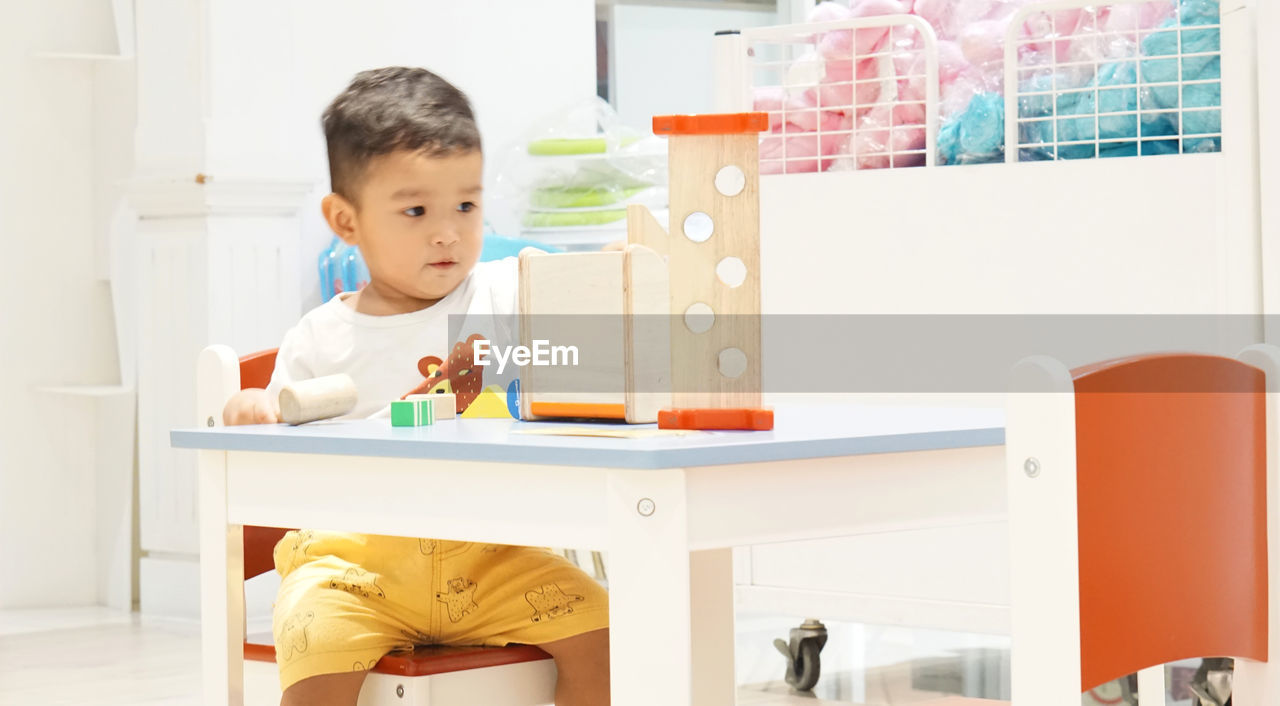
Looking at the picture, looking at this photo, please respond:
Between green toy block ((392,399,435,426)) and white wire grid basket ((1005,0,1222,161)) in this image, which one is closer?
green toy block ((392,399,435,426))

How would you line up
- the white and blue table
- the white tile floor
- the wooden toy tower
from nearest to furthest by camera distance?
the white and blue table → the wooden toy tower → the white tile floor

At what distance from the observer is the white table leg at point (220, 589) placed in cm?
138

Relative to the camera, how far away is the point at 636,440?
1163 mm

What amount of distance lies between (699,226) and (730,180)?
0.14ft

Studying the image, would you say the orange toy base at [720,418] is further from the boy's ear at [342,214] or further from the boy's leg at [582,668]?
the boy's ear at [342,214]

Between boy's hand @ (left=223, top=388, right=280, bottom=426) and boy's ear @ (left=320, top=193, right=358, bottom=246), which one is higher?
boy's ear @ (left=320, top=193, right=358, bottom=246)

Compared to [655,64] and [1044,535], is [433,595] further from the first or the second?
[655,64]

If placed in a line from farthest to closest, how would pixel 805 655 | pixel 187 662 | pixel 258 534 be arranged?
1. pixel 187 662
2. pixel 805 655
3. pixel 258 534

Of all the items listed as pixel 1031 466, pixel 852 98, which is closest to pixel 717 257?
pixel 1031 466

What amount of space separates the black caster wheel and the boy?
1300 millimetres

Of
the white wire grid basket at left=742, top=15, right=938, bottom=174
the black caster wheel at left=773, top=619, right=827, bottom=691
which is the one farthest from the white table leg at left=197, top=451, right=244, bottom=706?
the black caster wheel at left=773, top=619, right=827, bottom=691

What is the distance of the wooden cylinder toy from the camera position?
1.41m

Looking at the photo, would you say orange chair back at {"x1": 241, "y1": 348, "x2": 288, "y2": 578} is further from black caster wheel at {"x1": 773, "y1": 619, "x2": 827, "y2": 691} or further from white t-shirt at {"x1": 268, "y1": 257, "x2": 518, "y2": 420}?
black caster wheel at {"x1": 773, "y1": 619, "x2": 827, "y2": 691}

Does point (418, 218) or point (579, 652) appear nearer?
point (579, 652)
